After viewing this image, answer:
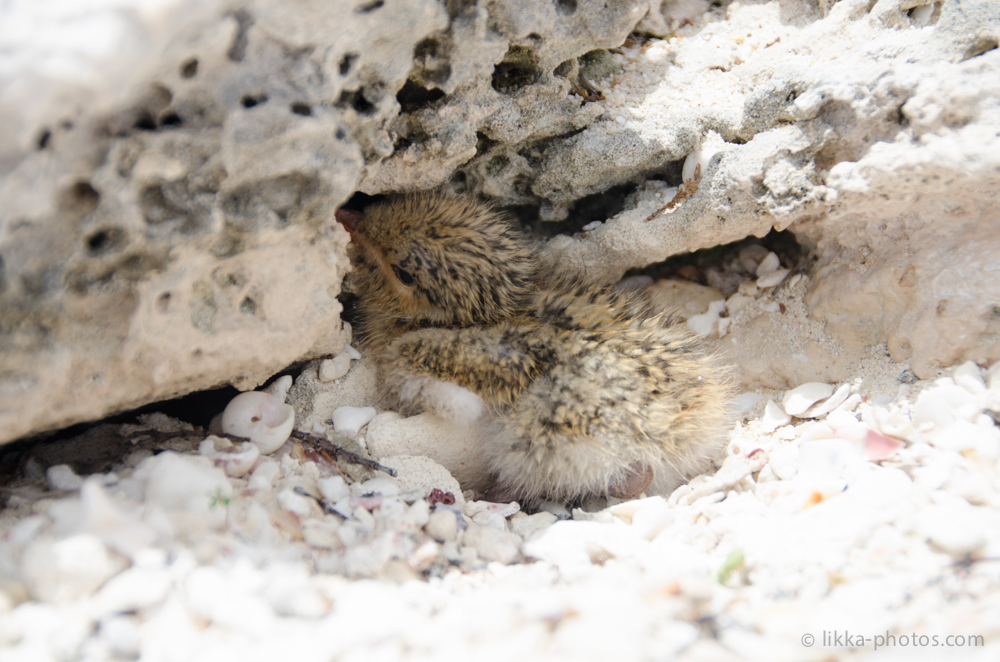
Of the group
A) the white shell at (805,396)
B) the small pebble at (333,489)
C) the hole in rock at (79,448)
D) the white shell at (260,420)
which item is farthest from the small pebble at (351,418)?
the white shell at (805,396)

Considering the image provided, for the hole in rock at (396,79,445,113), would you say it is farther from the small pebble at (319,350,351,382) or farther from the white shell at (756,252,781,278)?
the white shell at (756,252,781,278)

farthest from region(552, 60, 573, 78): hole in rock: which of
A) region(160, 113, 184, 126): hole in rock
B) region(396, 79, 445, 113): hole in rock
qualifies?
region(160, 113, 184, 126): hole in rock

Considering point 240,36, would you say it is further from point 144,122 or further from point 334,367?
point 334,367

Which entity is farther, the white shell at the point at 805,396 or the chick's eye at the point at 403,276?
the chick's eye at the point at 403,276

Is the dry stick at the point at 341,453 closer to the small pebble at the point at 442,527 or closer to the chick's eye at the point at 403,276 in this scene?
the small pebble at the point at 442,527

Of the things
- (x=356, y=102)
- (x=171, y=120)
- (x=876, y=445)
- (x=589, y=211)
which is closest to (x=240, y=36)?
(x=171, y=120)

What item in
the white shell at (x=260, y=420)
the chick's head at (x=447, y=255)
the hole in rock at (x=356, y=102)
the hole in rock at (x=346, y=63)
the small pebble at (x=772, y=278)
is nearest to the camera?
the hole in rock at (x=346, y=63)

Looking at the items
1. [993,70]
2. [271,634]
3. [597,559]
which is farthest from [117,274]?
[993,70]
